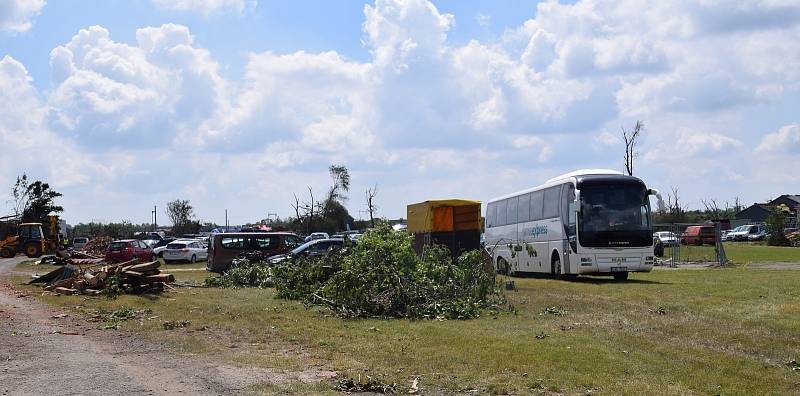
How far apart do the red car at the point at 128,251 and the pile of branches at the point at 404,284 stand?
29.0m

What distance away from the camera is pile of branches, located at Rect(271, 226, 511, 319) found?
16.4m

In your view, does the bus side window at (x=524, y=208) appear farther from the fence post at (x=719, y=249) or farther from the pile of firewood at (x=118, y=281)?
the pile of firewood at (x=118, y=281)

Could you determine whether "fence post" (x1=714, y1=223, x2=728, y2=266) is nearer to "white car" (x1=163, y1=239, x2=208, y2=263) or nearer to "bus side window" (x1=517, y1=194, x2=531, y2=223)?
"bus side window" (x1=517, y1=194, x2=531, y2=223)

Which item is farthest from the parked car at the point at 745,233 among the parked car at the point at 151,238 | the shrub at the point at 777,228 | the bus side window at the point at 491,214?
the parked car at the point at 151,238

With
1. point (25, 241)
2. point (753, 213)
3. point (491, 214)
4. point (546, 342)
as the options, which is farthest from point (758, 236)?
point (546, 342)

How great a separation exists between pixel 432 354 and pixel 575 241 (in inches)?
605

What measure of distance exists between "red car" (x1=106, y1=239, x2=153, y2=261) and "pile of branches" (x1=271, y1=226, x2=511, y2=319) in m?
29.0

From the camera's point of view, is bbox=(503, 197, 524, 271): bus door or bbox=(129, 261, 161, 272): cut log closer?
bbox=(129, 261, 161, 272): cut log

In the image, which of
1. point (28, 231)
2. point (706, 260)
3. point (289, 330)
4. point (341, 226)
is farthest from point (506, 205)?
point (341, 226)

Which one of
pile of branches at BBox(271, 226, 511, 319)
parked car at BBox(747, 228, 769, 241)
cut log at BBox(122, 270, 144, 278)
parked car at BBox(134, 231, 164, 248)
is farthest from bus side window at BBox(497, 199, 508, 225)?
parked car at BBox(747, 228, 769, 241)

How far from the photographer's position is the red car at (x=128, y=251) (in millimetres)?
46219

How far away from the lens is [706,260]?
138 ft

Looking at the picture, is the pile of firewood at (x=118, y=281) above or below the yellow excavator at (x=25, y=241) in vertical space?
below

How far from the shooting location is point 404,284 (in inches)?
665
